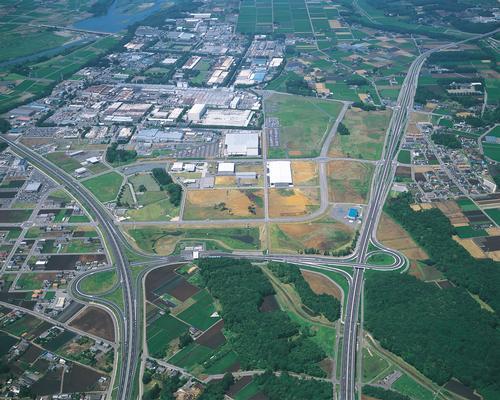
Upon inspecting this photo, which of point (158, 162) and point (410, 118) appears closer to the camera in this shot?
point (158, 162)

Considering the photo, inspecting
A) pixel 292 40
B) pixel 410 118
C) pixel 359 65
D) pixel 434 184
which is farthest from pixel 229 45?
pixel 434 184

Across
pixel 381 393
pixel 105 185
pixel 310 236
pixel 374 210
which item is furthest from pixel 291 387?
pixel 105 185

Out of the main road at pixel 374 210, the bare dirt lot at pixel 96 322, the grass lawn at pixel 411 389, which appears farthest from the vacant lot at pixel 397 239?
the bare dirt lot at pixel 96 322

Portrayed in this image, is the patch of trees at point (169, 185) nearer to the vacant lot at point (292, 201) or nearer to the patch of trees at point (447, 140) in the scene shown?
the vacant lot at point (292, 201)

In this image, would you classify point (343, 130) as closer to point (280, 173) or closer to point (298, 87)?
point (280, 173)

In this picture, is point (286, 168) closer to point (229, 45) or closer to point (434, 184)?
point (434, 184)

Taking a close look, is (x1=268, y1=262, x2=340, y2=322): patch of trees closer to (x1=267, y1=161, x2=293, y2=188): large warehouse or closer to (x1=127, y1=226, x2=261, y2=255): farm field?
(x1=127, y1=226, x2=261, y2=255): farm field
